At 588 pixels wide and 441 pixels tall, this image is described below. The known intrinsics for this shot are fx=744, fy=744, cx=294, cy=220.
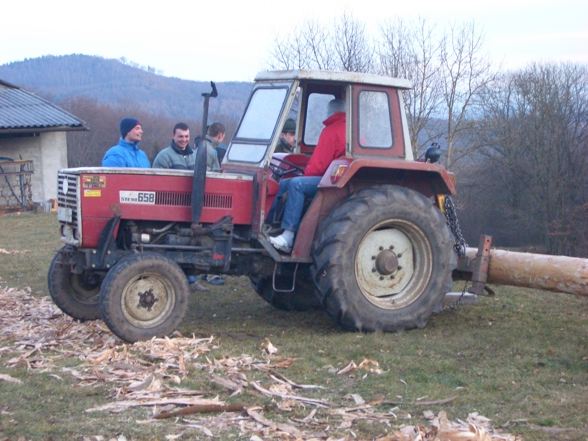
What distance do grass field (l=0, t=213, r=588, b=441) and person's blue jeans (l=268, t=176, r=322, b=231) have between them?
3.27 ft

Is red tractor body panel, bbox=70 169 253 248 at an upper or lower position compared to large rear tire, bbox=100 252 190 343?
upper

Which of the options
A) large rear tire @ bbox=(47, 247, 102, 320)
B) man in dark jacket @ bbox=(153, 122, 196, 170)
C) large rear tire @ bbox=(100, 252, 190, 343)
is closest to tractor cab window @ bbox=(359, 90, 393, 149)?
large rear tire @ bbox=(100, 252, 190, 343)

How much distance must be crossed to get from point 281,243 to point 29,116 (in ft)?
71.7

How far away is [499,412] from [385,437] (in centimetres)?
91

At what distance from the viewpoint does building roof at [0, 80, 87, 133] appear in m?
24.9

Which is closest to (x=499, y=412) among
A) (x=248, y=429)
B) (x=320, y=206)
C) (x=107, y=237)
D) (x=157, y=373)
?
(x=248, y=429)

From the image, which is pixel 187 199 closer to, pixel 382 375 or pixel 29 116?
pixel 382 375

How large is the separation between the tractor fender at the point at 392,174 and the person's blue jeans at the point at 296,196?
0.60ft

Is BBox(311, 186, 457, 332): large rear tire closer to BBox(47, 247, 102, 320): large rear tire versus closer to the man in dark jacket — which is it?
BBox(47, 247, 102, 320): large rear tire

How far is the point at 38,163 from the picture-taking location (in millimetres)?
26172

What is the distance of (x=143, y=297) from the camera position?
6078 mm

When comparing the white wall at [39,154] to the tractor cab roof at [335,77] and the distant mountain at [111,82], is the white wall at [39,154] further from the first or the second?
the distant mountain at [111,82]

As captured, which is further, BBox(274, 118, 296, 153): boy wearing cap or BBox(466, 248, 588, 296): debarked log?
BBox(274, 118, 296, 153): boy wearing cap

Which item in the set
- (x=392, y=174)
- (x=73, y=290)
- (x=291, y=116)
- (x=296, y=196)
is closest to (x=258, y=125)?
(x=291, y=116)
